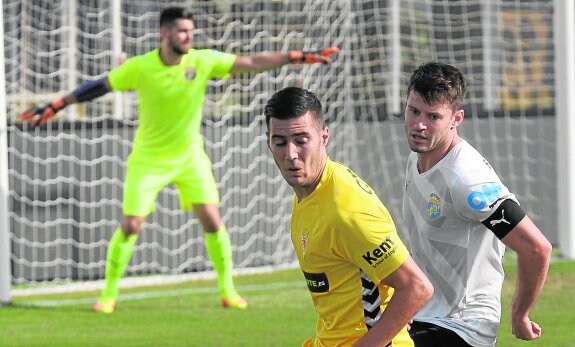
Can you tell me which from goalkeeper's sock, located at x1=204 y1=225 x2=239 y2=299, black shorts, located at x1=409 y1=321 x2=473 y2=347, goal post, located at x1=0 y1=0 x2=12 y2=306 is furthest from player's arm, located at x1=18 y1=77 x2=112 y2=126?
black shorts, located at x1=409 y1=321 x2=473 y2=347

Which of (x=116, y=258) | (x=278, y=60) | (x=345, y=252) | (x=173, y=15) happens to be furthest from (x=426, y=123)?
(x=116, y=258)

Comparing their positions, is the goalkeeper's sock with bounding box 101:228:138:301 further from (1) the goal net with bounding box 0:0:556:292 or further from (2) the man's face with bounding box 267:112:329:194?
(2) the man's face with bounding box 267:112:329:194

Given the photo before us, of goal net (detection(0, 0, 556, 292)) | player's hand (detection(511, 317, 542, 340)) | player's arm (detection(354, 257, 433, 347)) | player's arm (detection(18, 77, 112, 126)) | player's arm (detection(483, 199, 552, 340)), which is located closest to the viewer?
player's arm (detection(354, 257, 433, 347))

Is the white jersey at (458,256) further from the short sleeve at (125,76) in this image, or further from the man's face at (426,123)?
the short sleeve at (125,76)

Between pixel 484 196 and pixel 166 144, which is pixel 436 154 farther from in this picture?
pixel 166 144

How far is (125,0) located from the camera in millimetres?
12008

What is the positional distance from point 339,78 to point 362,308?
27.8 ft

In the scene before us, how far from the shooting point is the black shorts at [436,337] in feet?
14.9

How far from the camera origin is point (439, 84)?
4574 mm

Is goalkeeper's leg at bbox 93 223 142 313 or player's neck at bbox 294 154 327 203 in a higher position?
player's neck at bbox 294 154 327 203

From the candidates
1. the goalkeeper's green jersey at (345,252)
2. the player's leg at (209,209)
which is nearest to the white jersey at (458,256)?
the goalkeeper's green jersey at (345,252)

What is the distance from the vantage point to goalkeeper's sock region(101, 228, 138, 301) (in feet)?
30.6

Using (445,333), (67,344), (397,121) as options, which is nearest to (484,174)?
(445,333)

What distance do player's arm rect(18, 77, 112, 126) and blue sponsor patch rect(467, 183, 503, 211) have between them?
5.22 meters
